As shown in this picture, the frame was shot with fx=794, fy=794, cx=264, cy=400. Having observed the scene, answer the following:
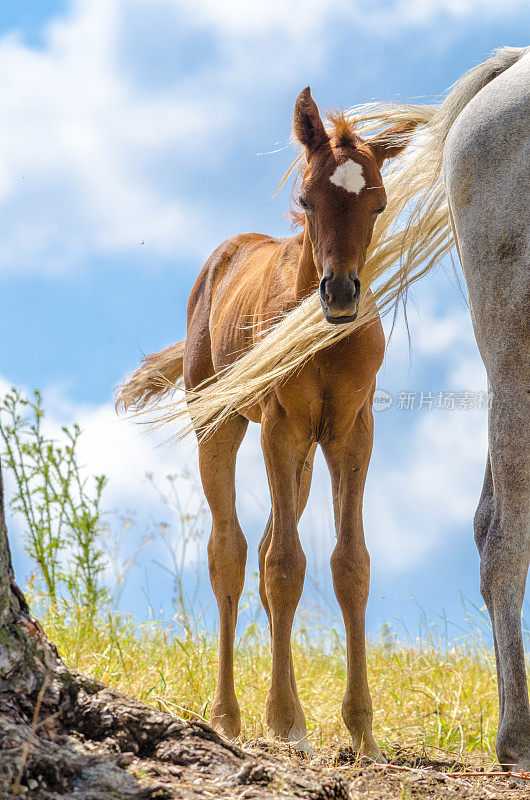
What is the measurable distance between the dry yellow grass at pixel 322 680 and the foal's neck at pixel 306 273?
2038 millimetres

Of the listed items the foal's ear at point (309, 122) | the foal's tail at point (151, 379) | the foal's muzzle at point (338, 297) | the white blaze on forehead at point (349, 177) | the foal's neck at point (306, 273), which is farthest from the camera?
the foal's tail at point (151, 379)

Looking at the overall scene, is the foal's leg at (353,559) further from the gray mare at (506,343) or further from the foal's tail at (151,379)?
the foal's tail at (151,379)

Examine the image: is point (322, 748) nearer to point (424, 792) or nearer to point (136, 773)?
point (424, 792)

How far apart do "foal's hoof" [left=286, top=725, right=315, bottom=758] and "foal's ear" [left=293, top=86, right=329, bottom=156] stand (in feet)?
8.37

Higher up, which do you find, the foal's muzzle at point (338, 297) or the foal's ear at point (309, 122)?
the foal's ear at point (309, 122)

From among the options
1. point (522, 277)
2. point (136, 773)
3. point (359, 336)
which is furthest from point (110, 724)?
point (359, 336)

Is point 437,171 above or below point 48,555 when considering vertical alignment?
above

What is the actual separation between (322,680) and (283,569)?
2102 millimetres

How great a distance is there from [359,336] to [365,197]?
0.63m

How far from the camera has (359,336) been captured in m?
3.63

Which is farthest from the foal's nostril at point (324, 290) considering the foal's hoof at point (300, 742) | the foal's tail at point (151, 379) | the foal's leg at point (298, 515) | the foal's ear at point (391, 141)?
the foal's tail at point (151, 379)

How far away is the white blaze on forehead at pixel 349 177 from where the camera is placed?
10.8ft

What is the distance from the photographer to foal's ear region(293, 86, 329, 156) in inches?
137

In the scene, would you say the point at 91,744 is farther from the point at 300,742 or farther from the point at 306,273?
the point at 306,273
